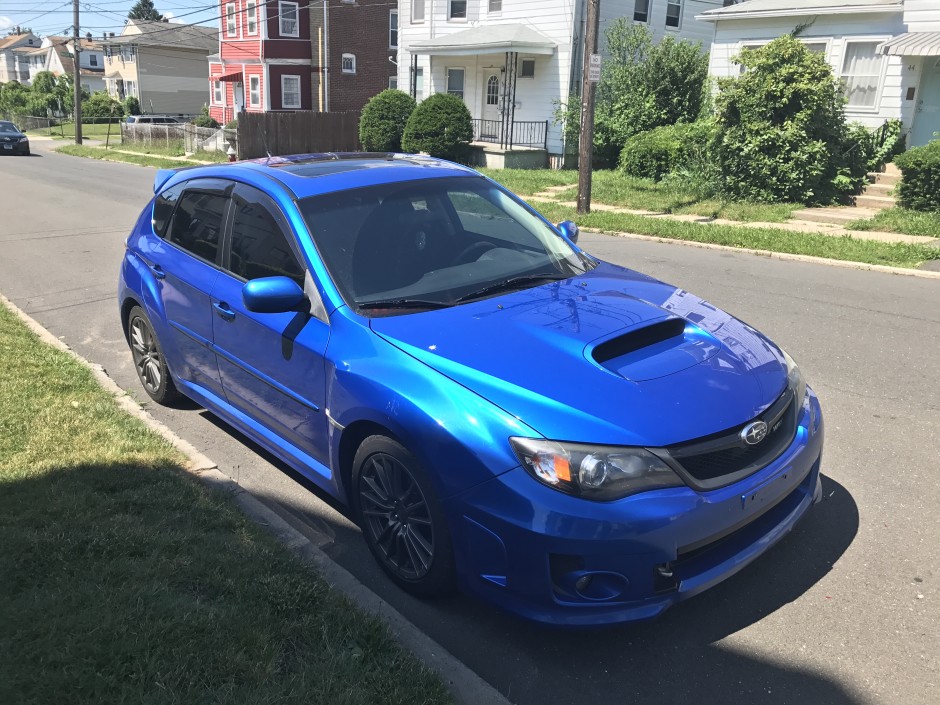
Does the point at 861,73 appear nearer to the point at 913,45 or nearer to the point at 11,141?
the point at 913,45

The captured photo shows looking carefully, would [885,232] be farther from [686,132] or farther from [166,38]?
[166,38]

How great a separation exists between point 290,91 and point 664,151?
25539mm

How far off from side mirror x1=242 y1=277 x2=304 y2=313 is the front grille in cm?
189

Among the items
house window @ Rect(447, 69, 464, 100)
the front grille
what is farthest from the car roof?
house window @ Rect(447, 69, 464, 100)

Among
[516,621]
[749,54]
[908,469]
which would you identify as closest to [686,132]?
[749,54]

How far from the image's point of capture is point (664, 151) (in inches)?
741

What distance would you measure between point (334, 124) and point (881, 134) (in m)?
21.2

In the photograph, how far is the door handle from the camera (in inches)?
169

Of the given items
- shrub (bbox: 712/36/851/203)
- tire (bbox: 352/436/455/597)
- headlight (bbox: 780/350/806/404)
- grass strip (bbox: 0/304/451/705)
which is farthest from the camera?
shrub (bbox: 712/36/851/203)

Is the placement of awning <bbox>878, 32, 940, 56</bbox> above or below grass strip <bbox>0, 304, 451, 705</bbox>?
above

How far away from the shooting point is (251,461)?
4824mm

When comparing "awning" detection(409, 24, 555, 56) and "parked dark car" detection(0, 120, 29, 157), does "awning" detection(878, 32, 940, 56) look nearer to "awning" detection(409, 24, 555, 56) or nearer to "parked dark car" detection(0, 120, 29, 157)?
"awning" detection(409, 24, 555, 56)

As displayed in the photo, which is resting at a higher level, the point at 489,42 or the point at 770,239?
the point at 489,42

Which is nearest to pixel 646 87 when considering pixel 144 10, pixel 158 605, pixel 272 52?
pixel 158 605
